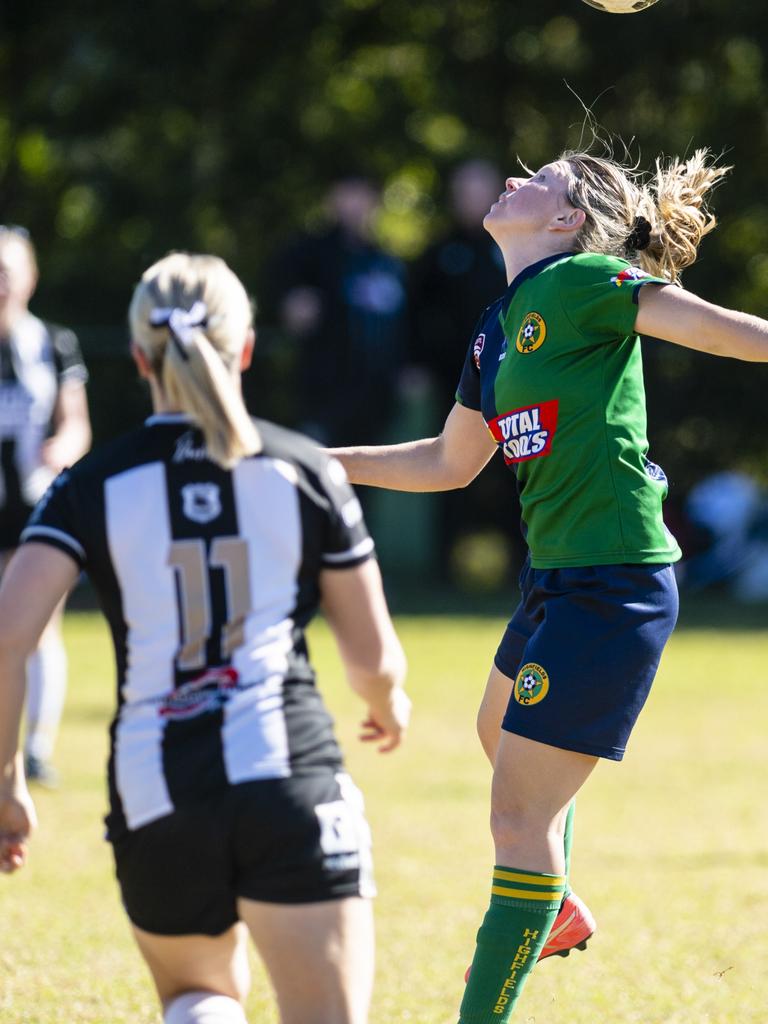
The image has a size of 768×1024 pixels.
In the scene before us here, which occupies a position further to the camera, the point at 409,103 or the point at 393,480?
the point at 409,103

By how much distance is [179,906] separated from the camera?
2.87 m

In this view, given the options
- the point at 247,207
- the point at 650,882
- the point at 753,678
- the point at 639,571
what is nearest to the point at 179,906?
the point at 639,571

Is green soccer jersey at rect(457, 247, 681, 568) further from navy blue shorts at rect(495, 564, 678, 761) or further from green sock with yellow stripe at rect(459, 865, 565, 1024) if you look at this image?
green sock with yellow stripe at rect(459, 865, 565, 1024)

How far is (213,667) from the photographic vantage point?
9.62 feet

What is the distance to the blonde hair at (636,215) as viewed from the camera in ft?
12.4

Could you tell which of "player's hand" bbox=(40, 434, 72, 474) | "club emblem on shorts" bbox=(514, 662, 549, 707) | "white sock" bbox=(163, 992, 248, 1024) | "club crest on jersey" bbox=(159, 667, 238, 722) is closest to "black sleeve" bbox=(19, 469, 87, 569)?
"club crest on jersey" bbox=(159, 667, 238, 722)

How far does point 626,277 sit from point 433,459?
→ 0.82 meters

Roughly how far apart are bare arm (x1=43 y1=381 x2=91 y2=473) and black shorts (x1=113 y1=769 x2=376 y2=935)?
433 centimetres

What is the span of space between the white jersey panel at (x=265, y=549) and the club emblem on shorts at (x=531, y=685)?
75 centimetres

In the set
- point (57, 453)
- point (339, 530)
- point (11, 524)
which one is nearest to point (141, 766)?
point (339, 530)

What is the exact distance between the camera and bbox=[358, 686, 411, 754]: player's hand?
316cm

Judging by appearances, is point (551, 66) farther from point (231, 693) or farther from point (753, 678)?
point (231, 693)

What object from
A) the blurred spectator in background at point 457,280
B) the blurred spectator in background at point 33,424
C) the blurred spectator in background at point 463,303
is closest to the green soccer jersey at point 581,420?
the blurred spectator in background at point 33,424

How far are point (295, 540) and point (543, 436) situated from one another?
0.86m
